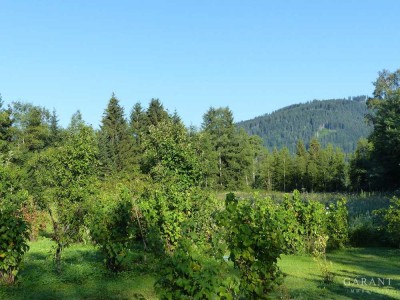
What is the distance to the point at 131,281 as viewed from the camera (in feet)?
30.7

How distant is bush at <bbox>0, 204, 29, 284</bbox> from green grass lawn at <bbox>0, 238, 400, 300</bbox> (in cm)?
33

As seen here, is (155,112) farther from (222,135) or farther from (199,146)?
(199,146)

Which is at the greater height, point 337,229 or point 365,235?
point 337,229

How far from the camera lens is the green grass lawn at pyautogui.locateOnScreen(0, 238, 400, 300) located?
827cm

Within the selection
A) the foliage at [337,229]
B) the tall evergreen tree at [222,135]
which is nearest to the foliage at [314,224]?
the foliage at [337,229]

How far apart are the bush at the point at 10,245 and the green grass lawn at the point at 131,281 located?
327mm

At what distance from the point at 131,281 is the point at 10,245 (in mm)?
2910

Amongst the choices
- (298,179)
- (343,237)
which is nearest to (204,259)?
(343,237)

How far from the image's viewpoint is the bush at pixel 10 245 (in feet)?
27.3

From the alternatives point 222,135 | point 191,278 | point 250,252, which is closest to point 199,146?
point 222,135

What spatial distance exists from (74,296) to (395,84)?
5739cm

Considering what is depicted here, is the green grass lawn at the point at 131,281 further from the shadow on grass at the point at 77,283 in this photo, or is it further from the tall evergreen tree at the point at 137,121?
the tall evergreen tree at the point at 137,121

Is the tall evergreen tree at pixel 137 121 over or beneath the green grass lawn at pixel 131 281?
over

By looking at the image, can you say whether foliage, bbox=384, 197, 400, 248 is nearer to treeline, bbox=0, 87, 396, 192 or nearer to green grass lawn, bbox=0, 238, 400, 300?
green grass lawn, bbox=0, 238, 400, 300
